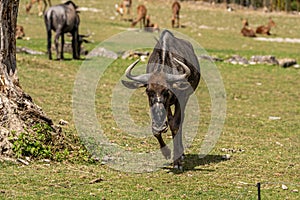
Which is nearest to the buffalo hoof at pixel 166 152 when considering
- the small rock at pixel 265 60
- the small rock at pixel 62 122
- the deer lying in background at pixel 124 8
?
the small rock at pixel 62 122

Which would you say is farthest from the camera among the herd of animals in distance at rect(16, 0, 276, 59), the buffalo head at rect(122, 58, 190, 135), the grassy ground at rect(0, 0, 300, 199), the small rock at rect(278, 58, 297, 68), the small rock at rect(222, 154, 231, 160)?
the small rock at rect(278, 58, 297, 68)

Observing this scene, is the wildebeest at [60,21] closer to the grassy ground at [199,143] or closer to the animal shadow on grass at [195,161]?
the grassy ground at [199,143]

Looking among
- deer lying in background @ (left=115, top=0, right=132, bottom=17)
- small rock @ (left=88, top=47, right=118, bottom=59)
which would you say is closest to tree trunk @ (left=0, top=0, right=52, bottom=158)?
small rock @ (left=88, top=47, right=118, bottom=59)

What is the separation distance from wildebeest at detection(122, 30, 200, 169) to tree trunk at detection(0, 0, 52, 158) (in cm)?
170

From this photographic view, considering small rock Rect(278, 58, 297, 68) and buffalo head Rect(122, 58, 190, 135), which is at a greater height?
buffalo head Rect(122, 58, 190, 135)

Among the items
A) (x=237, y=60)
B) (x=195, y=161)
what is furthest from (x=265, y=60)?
(x=195, y=161)

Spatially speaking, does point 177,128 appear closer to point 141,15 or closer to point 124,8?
point 141,15

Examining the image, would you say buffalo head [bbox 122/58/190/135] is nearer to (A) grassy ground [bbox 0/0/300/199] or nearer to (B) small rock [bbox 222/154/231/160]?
(A) grassy ground [bbox 0/0/300/199]

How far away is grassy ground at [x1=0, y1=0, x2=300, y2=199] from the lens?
8742 mm

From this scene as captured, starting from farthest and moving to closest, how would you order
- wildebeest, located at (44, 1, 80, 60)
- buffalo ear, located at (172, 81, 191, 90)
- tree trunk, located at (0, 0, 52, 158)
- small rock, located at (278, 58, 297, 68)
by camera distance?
small rock, located at (278, 58, 297, 68)
wildebeest, located at (44, 1, 80, 60)
tree trunk, located at (0, 0, 52, 158)
buffalo ear, located at (172, 81, 191, 90)

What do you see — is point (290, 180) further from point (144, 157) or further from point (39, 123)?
point (39, 123)

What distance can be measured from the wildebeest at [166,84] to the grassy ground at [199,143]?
2.20ft

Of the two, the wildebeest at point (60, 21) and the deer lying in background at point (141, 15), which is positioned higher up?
the wildebeest at point (60, 21)

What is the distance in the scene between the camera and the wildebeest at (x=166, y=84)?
30.9 feet
